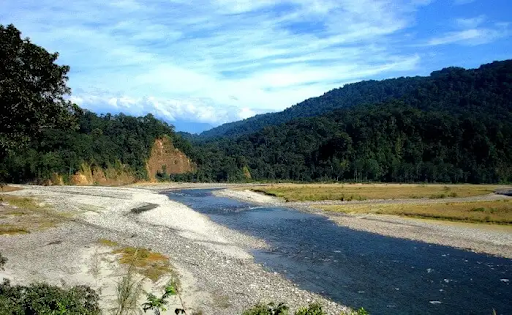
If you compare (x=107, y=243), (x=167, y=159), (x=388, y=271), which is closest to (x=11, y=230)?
(x=107, y=243)

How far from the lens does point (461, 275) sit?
2358cm

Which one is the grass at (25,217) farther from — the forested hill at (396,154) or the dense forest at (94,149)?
the forested hill at (396,154)

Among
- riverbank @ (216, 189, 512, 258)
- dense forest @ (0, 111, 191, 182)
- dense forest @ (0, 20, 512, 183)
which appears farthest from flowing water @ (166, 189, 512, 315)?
dense forest @ (0, 20, 512, 183)

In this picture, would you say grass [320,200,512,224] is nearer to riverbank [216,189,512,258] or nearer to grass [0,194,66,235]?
riverbank [216,189,512,258]

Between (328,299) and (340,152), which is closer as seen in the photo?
(328,299)

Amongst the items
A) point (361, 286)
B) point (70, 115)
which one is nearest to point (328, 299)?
point (361, 286)

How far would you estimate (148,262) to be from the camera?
21641 mm

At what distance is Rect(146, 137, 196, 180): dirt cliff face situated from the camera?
142875 millimetres

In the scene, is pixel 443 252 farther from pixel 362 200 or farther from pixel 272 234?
pixel 362 200

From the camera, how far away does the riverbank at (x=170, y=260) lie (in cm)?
1734

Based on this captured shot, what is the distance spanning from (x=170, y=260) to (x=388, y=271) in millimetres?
13143

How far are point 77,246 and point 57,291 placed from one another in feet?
45.5

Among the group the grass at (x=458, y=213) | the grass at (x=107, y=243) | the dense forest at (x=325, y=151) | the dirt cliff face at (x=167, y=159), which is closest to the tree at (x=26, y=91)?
the grass at (x=107, y=243)

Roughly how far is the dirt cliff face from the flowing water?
110790 millimetres
